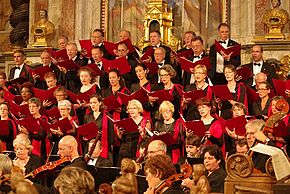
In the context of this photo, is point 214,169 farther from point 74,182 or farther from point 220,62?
point 220,62

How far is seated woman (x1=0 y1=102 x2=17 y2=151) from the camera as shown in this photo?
8773 mm

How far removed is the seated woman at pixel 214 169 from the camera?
6.33m

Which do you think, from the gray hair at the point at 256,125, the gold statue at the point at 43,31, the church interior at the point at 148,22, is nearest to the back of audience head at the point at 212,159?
the gray hair at the point at 256,125

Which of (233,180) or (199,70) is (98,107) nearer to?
(199,70)

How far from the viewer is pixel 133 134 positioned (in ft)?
27.3

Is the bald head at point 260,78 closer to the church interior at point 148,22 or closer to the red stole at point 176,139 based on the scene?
the red stole at point 176,139

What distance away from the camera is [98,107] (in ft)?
28.0

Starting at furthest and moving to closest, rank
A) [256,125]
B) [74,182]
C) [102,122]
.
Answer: [102,122], [256,125], [74,182]

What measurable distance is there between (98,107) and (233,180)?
11.1ft

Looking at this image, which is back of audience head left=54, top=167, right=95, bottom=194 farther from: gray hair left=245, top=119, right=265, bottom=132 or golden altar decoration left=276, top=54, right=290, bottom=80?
golden altar decoration left=276, top=54, right=290, bottom=80

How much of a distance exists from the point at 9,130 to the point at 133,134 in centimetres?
140

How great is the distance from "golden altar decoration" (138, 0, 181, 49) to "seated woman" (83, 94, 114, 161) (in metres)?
3.73

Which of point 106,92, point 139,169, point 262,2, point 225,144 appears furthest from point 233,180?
point 262,2

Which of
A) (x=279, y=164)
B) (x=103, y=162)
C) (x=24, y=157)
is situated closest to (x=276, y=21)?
(x=103, y=162)
